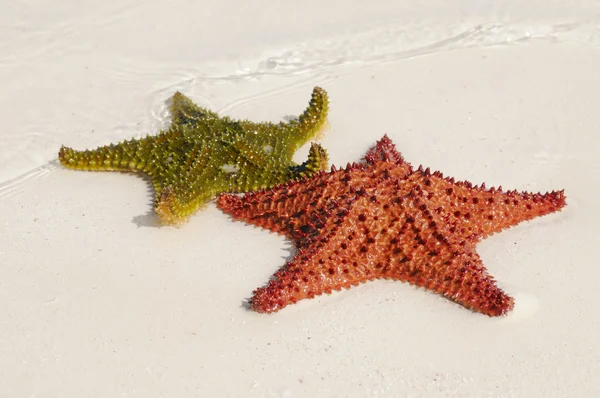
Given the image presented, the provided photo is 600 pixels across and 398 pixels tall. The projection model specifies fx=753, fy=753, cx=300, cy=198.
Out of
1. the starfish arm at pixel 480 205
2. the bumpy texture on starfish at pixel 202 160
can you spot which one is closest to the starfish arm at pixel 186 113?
the bumpy texture on starfish at pixel 202 160

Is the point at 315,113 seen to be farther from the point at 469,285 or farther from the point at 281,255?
the point at 469,285

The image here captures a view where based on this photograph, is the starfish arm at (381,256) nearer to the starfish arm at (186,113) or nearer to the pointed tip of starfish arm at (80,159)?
the starfish arm at (186,113)

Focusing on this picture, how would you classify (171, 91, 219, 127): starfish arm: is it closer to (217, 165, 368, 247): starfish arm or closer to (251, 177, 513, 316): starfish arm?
(217, 165, 368, 247): starfish arm

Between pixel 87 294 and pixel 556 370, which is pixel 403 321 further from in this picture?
pixel 87 294

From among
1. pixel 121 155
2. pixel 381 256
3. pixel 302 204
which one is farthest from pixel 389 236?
pixel 121 155

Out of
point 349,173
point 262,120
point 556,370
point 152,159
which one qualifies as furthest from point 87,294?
point 556,370
